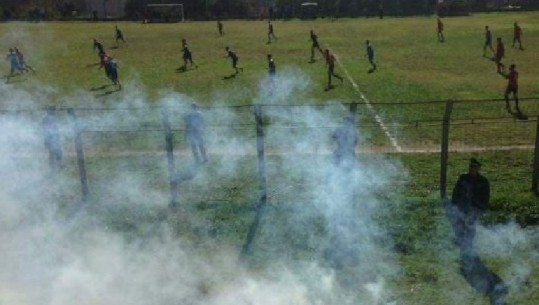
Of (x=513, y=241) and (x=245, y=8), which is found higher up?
(x=245, y=8)

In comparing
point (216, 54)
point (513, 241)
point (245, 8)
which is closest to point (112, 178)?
point (513, 241)

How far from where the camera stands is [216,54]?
33.1 metres

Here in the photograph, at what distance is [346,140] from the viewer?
11.6 meters

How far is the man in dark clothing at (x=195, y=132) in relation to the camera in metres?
13.3

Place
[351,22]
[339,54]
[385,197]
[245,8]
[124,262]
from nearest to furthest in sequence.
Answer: [124,262] → [385,197] → [339,54] → [351,22] → [245,8]

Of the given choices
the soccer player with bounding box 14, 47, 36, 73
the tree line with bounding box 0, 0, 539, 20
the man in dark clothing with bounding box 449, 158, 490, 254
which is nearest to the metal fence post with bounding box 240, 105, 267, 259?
the man in dark clothing with bounding box 449, 158, 490, 254

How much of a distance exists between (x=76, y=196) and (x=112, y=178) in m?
0.99

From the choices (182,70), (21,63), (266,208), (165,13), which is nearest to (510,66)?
(266,208)

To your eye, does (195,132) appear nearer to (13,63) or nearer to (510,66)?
(510,66)

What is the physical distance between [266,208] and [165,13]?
48.4 metres

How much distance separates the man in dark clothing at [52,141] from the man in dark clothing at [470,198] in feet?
26.1

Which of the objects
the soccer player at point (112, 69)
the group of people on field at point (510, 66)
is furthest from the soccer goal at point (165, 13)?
the soccer player at point (112, 69)

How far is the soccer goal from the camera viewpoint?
56.0 meters

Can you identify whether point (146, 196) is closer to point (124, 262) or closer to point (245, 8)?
point (124, 262)
